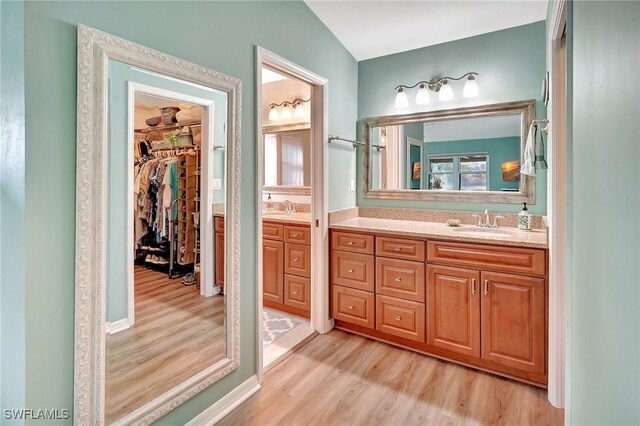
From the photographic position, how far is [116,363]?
147cm

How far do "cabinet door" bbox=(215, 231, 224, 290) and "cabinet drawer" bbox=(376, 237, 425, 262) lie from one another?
1203 mm

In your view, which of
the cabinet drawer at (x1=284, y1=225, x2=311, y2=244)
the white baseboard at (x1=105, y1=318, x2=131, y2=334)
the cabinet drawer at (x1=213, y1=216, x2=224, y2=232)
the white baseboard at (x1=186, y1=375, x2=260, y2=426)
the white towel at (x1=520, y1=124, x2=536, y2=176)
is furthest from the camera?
the cabinet drawer at (x1=284, y1=225, x2=311, y2=244)

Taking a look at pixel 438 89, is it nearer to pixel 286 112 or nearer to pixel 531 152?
pixel 531 152

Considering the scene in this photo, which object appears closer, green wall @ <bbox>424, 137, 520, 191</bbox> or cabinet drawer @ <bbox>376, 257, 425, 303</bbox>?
cabinet drawer @ <bbox>376, 257, 425, 303</bbox>

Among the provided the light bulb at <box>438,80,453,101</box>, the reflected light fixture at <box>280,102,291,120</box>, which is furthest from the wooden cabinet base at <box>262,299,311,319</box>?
the light bulb at <box>438,80,453,101</box>

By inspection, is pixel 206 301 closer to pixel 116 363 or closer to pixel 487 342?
pixel 116 363

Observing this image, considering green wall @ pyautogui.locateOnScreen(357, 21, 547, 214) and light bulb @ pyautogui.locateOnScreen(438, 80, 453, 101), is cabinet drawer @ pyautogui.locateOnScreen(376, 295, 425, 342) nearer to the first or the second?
green wall @ pyautogui.locateOnScreen(357, 21, 547, 214)

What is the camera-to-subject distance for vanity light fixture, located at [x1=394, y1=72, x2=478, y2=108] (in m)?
2.70

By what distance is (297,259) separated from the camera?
3066 millimetres

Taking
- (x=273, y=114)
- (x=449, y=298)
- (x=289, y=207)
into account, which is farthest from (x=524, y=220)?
(x=273, y=114)

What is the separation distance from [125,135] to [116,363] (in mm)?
963

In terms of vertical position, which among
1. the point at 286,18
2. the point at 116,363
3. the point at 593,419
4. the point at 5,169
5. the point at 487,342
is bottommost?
the point at 487,342

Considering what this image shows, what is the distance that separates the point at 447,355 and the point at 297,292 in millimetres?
1305

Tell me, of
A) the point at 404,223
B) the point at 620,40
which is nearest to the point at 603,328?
the point at 620,40
